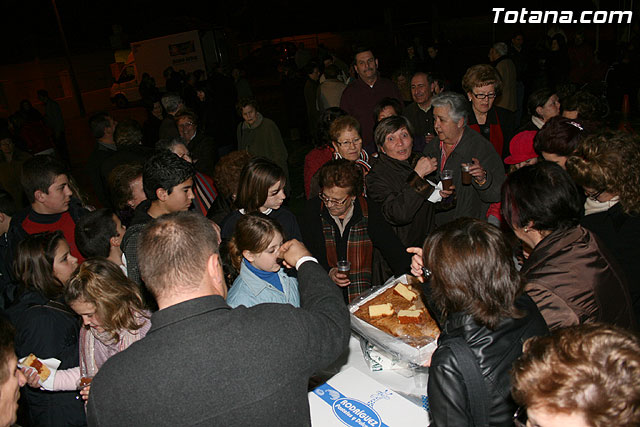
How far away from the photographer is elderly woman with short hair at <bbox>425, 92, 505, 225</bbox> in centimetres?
369

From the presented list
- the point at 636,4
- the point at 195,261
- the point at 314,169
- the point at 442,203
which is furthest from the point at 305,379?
the point at 636,4

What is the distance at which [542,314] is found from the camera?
6.29 feet

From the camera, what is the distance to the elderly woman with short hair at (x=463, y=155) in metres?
3.69

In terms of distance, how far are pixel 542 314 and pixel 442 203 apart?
1.74 meters

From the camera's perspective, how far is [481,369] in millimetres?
1583

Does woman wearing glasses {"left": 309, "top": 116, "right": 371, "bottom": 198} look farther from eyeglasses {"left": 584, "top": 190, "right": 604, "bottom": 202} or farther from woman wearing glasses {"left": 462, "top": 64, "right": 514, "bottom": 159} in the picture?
eyeglasses {"left": 584, "top": 190, "right": 604, "bottom": 202}

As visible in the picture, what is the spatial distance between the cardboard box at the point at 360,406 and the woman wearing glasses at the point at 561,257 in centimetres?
75

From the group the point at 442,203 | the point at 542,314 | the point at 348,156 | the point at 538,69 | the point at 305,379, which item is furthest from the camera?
the point at 538,69

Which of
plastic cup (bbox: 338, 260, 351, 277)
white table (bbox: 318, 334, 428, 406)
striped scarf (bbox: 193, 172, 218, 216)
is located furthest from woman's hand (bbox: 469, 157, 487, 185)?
striped scarf (bbox: 193, 172, 218, 216)

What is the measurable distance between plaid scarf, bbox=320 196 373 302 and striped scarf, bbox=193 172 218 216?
4.98ft

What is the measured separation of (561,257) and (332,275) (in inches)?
55.4

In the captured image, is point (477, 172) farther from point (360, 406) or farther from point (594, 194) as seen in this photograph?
point (360, 406)

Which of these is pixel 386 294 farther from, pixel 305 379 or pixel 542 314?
pixel 305 379

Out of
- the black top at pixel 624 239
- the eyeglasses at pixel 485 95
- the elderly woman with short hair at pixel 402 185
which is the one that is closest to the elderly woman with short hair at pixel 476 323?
the black top at pixel 624 239
